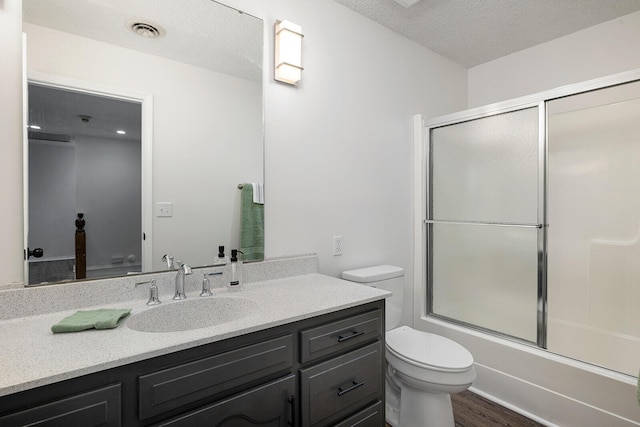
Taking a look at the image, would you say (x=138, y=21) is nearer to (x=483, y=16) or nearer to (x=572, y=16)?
(x=483, y=16)

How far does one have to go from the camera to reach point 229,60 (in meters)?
1.63

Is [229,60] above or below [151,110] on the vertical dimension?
above

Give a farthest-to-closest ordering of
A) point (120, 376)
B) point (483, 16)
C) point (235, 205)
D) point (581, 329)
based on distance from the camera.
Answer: point (581, 329)
point (483, 16)
point (235, 205)
point (120, 376)

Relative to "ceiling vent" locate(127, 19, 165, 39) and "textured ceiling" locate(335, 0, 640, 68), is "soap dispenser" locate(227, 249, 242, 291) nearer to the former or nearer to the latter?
"ceiling vent" locate(127, 19, 165, 39)

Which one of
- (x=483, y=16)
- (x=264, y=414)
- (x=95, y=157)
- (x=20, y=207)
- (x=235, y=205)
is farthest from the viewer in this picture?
(x=483, y=16)

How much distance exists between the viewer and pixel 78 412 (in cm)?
76

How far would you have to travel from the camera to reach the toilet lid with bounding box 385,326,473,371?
1556mm

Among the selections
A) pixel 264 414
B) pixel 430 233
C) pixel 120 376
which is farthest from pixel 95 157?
pixel 430 233

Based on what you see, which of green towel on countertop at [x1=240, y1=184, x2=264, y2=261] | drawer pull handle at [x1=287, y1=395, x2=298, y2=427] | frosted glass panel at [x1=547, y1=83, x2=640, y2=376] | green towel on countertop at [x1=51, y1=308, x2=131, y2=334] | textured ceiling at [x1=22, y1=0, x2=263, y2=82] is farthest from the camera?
frosted glass panel at [x1=547, y1=83, x2=640, y2=376]

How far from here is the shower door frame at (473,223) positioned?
180cm

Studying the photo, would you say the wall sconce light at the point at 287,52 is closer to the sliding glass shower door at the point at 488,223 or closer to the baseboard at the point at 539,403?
the sliding glass shower door at the point at 488,223

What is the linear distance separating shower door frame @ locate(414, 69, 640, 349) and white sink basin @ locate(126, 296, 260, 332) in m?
1.60

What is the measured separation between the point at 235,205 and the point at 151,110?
1.85ft

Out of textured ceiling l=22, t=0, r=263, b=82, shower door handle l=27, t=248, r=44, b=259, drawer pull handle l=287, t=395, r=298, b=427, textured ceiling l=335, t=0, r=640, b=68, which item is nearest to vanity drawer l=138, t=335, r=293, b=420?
drawer pull handle l=287, t=395, r=298, b=427
